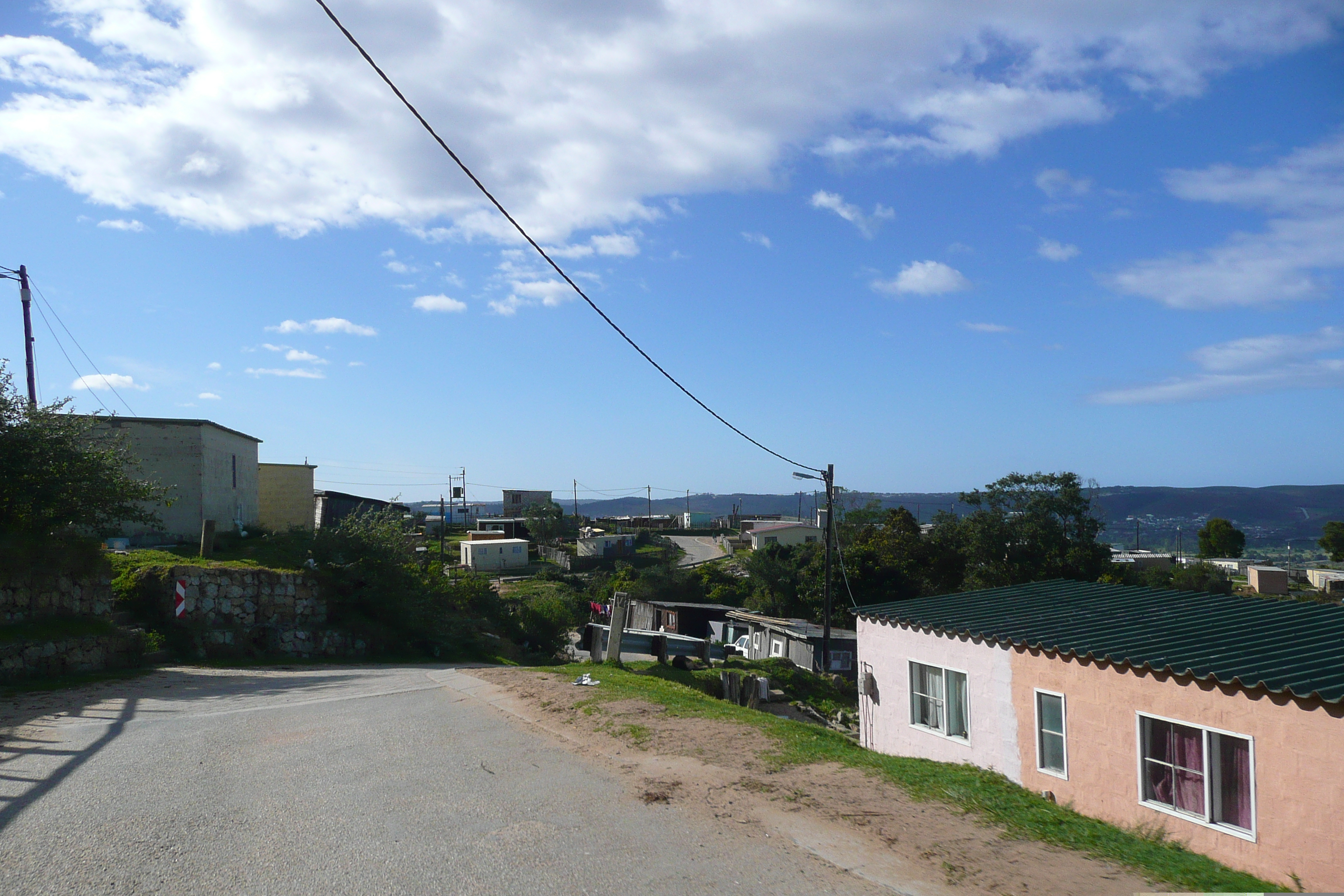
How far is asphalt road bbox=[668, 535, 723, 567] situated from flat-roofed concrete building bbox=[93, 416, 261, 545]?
138 feet

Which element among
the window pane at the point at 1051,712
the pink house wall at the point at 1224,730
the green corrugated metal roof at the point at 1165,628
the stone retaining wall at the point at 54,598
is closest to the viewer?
the pink house wall at the point at 1224,730

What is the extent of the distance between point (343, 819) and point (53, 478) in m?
13.9

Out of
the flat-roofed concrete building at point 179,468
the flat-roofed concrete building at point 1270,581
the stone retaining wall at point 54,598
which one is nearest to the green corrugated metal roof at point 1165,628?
the stone retaining wall at point 54,598

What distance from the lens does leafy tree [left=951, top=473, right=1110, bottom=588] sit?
4184cm

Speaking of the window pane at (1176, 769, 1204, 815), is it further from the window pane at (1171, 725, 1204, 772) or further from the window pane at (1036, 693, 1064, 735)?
the window pane at (1036, 693, 1064, 735)

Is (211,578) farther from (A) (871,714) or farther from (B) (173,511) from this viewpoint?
(A) (871,714)

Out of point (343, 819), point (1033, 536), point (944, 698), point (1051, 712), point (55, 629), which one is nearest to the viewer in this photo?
point (343, 819)

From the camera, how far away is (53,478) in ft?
52.9

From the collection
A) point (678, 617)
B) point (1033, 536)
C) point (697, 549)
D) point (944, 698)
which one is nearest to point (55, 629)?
point (944, 698)

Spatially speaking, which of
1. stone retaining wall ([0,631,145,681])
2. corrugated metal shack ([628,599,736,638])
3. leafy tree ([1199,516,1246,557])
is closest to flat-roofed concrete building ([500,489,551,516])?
corrugated metal shack ([628,599,736,638])

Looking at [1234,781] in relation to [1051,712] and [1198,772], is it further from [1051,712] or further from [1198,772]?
[1051,712]

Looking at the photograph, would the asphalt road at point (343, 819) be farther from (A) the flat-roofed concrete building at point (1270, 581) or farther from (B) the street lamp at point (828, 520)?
(A) the flat-roofed concrete building at point (1270, 581)

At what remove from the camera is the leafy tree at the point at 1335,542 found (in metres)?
65.0

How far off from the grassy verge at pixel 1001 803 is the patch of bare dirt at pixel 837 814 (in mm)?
198
